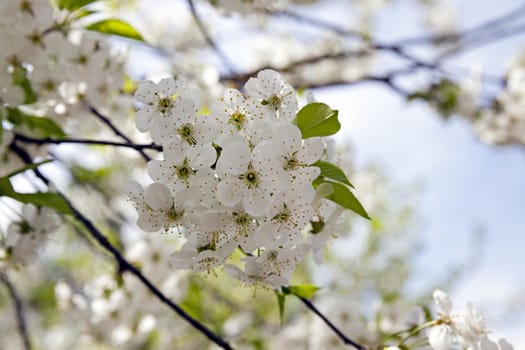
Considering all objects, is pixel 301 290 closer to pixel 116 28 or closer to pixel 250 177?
pixel 250 177

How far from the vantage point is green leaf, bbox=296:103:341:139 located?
0.91 m

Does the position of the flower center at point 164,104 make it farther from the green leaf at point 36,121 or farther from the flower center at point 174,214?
the green leaf at point 36,121

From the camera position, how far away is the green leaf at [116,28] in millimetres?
1465

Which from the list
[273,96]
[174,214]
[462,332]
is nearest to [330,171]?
[273,96]

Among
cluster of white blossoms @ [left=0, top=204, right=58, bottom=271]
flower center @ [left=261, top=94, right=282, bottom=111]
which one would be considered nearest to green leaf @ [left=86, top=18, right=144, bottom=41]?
cluster of white blossoms @ [left=0, top=204, right=58, bottom=271]

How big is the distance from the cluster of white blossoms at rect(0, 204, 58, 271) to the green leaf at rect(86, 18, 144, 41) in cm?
53

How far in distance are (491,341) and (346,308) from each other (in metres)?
1.43

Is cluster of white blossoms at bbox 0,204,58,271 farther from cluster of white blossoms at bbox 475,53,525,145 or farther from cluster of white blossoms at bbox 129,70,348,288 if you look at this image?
cluster of white blossoms at bbox 475,53,525,145

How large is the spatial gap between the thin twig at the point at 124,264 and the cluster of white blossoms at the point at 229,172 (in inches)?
6.9

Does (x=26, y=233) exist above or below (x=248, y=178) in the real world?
above

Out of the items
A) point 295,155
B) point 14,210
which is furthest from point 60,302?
point 295,155

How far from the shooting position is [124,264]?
122 centimetres

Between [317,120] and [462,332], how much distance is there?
0.56 metres

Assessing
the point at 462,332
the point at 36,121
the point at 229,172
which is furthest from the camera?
the point at 36,121
